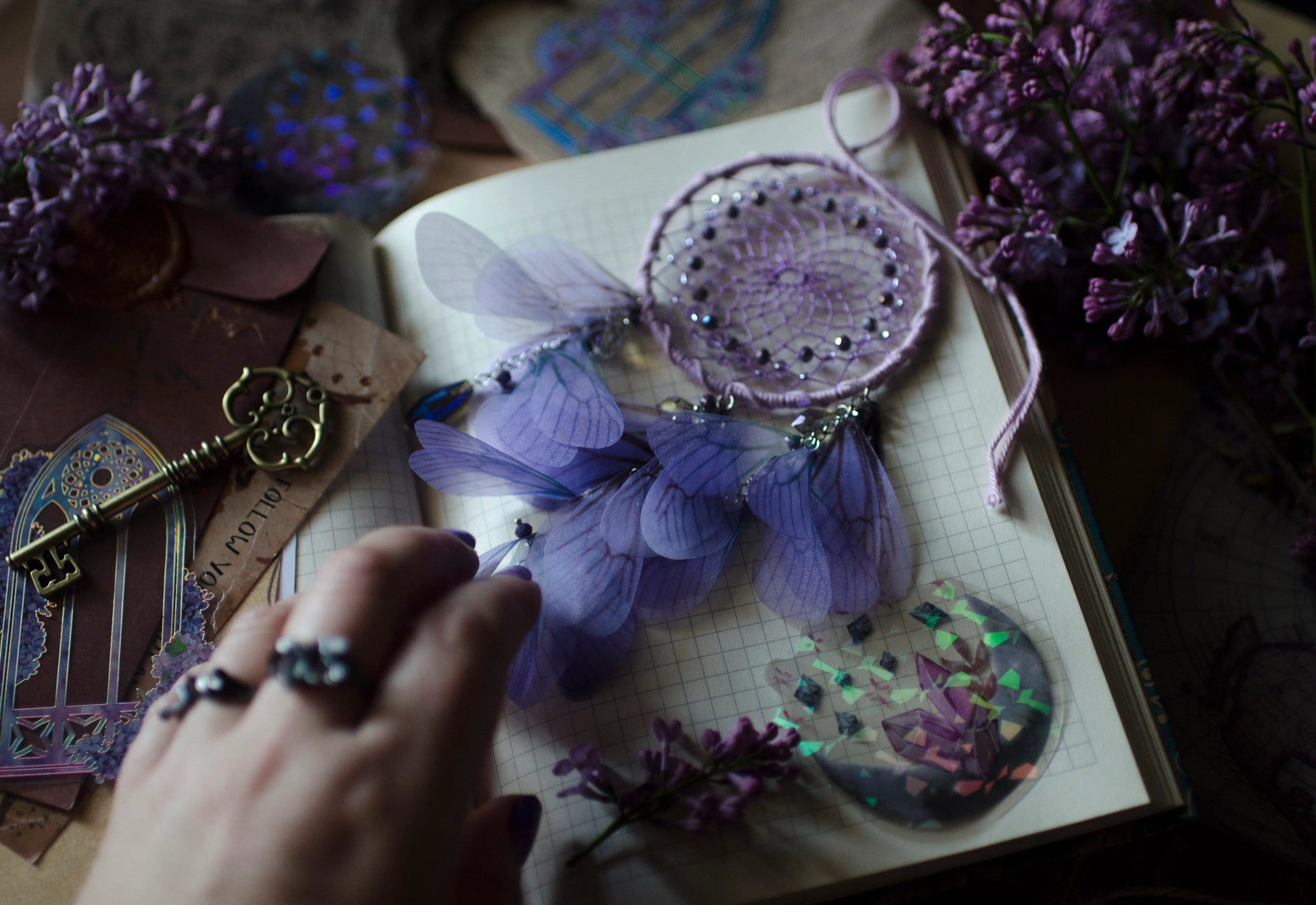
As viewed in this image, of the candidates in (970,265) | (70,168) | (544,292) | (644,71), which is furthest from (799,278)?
(70,168)

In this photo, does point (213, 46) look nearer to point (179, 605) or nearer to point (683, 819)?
point (179, 605)

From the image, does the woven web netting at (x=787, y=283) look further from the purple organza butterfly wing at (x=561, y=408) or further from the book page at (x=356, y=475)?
the book page at (x=356, y=475)

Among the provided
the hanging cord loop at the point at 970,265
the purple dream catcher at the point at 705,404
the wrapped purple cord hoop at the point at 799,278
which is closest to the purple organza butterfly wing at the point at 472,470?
the purple dream catcher at the point at 705,404

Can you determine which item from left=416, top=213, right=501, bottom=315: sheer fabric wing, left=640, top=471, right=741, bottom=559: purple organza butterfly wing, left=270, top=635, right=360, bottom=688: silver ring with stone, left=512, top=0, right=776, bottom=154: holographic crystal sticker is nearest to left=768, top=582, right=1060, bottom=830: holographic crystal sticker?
left=640, top=471, right=741, bottom=559: purple organza butterfly wing

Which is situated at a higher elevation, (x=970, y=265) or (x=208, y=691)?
(x=970, y=265)

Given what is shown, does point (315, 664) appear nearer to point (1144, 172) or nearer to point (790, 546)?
point (790, 546)

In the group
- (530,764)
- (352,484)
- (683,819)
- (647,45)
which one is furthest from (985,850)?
(647,45)
